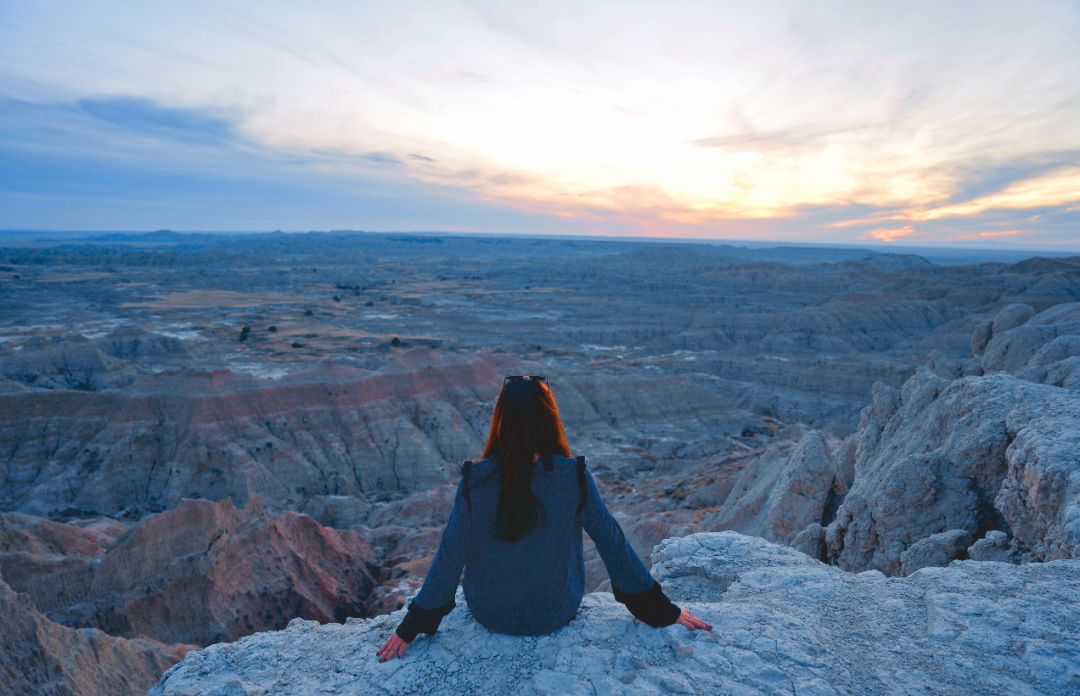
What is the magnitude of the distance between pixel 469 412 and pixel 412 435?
484 centimetres

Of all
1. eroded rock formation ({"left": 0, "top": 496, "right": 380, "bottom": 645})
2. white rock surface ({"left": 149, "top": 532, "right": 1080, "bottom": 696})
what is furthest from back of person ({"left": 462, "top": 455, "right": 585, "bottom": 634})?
eroded rock formation ({"left": 0, "top": 496, "right": 380, "bottom": 645})

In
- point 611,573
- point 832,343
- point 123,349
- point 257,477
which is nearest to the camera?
point 611,573

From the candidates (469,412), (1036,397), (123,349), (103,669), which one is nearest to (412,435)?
(469,412)

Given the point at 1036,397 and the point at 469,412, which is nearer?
the point at 1036,397

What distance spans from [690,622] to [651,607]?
280mm

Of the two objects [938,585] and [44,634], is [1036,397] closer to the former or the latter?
[938,585]

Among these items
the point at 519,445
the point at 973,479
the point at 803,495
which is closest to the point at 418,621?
the point at 519,445

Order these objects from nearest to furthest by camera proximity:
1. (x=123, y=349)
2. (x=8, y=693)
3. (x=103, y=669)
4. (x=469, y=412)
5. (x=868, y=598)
→ 1. (x=868, y=598)
2. (x=8, y=693)
3. (x=103, y=669)
4. (x=469, y=412)
5. (x=123, y=349)

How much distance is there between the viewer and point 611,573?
372 centimetres

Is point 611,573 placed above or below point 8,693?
above

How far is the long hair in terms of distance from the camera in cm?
342

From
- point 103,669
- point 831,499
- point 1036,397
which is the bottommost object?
point 103,669

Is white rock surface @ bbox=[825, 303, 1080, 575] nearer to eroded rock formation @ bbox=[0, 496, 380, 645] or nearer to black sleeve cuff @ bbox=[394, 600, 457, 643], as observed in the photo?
black sleeve cuff @ bbox=[394, 600, 457, 643]

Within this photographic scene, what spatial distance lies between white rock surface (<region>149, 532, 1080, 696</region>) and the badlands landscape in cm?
2
